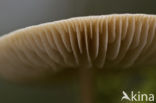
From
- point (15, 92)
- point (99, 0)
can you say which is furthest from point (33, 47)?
point (99, 0)

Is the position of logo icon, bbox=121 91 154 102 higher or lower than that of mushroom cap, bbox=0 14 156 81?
lower

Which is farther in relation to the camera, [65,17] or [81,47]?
[65,17]

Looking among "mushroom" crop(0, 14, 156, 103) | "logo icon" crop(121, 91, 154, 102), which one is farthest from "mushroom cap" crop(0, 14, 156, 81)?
"logo icon" crop(121, 91, 154, 102)

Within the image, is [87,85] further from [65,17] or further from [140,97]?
[65,17]

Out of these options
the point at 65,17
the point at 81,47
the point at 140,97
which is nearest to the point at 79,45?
the point at 81,47

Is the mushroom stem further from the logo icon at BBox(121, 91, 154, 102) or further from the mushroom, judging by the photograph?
the logo icon at BBox(121, 91, 154, 102)

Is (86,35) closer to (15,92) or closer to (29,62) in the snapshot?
(29,62)

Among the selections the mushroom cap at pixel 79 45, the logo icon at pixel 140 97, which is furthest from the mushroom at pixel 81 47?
the logo icon at pixel 140 97

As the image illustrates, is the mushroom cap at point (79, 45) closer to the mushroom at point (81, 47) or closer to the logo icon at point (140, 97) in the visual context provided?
the mushroom at point (81, 47)
